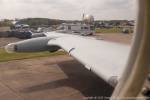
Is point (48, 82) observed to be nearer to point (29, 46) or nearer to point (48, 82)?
point (48, 82)

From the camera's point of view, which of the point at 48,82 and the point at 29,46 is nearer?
the point at 48,82

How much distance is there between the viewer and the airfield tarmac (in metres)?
Answer: 10.8

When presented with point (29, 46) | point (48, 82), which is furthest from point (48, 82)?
point (29, 46)

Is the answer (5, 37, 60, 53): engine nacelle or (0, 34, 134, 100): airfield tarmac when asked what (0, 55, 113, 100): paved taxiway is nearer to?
(0, 34, 134, 100): airfield tarmac

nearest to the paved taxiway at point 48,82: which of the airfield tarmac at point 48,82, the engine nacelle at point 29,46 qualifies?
the airfield tarmac at point 48,82

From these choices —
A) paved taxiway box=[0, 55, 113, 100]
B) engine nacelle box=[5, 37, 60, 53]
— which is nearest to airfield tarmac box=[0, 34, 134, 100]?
paved taxiway box=[0, 55, 113, 100]

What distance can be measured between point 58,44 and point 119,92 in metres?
12.9

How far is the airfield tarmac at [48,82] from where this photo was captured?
1078 centimetres

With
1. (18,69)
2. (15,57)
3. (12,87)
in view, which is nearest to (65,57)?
(15,57)

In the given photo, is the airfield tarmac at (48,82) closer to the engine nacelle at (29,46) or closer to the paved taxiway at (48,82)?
the paved taxiway at (48,82)

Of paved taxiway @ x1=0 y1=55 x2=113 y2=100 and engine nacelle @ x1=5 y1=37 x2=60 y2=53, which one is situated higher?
engine nacelle @ x1=5 y1=37 x2=60 y2=53

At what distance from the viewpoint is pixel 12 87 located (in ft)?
40.4

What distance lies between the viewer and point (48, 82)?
42.6 ft

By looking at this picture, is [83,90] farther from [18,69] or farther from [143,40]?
[143,40]
